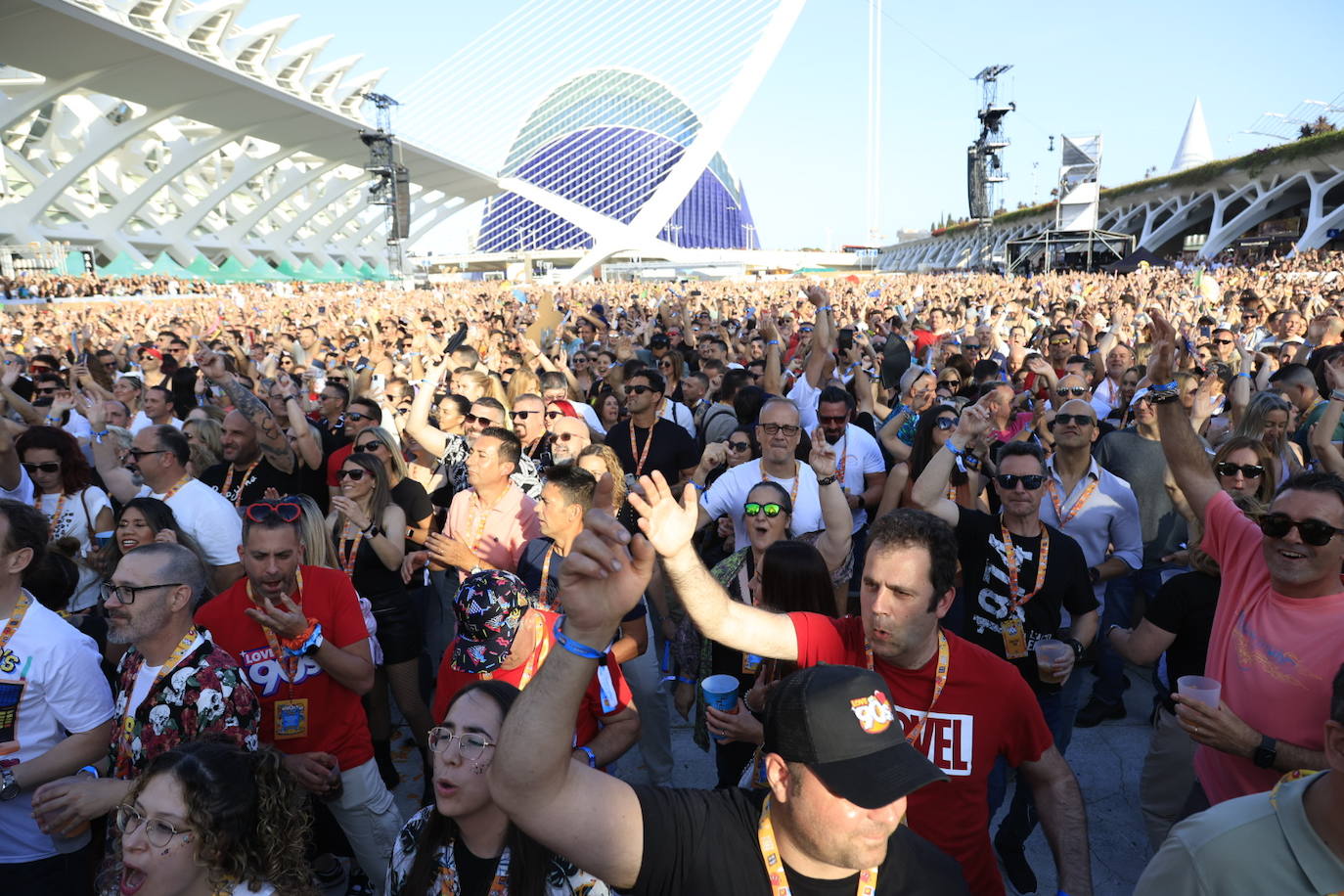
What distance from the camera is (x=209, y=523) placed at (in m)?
3.58

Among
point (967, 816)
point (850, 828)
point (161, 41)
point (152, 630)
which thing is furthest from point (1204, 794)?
point (161, 41)

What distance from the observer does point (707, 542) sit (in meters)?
4.36

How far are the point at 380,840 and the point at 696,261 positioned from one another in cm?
6948

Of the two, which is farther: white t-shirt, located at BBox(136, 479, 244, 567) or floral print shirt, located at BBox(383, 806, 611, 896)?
white t-shirt, located at BBox(136, 479, 244, 567)

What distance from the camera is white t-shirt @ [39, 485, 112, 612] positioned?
380 centimetres

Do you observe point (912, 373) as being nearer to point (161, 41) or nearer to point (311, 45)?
point (161, 41)

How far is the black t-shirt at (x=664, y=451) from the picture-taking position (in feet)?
16.7

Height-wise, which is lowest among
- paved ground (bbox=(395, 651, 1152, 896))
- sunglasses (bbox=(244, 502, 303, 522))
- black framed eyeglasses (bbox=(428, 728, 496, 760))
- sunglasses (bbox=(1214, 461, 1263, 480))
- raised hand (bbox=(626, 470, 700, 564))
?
paved ground (bbox=(395, 651, 1152, 896))

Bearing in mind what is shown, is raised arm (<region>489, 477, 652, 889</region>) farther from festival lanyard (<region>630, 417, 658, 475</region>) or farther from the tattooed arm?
the tattooed arm

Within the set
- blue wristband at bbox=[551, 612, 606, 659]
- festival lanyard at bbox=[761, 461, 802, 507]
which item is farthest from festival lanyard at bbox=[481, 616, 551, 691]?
festival lanyard at bbox=[761, 461, 802, 507]

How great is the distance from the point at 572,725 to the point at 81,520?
3761 mm

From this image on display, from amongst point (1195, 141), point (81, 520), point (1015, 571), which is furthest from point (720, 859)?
point (1195, 141)

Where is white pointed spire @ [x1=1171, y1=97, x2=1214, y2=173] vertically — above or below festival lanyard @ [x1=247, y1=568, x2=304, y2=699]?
above

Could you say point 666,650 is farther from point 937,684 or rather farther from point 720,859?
point 720,859
